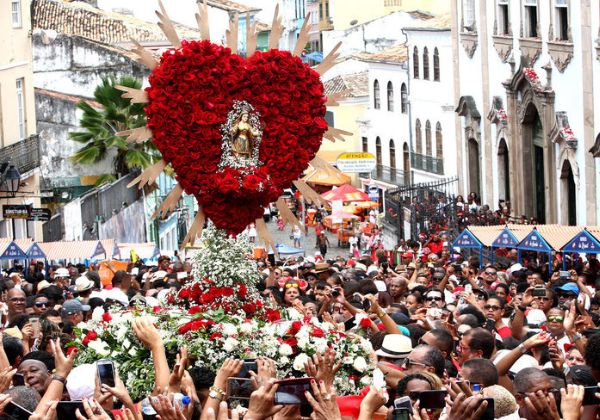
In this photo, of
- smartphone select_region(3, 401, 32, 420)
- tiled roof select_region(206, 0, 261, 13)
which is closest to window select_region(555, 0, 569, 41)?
tiled roof select_region(206, 0, 261, 13)

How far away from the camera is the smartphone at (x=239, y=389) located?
31.3 feet

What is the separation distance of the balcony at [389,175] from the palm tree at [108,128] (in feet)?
70.7

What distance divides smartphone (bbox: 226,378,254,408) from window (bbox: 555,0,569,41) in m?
30.5

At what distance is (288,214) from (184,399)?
4.78 meters

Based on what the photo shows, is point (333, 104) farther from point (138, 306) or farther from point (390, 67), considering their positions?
point (390, 67)

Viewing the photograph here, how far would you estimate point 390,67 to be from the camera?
6538cm

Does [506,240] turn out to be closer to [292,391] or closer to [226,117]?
[226,117]

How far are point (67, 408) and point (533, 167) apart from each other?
117 feet

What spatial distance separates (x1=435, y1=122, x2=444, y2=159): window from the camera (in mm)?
57062

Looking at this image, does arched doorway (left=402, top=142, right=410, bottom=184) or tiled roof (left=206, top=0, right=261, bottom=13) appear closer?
arched doorway (left=402, top=142, right=410, bottom=184)

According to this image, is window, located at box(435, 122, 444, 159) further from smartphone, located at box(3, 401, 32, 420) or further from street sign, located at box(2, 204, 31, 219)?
smartphone, located at box(3, 401, 32, 420)

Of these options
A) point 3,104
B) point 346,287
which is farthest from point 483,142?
point 346,287

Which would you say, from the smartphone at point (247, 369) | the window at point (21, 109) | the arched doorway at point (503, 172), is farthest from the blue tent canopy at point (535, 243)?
the arched doorway at point (503, 172)

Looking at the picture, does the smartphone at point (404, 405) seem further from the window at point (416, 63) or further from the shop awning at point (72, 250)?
the window at point (416, 63)
